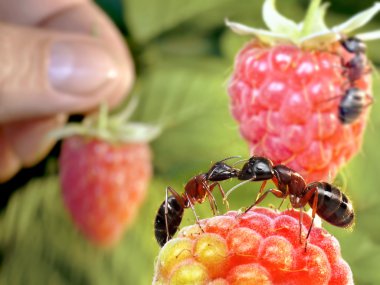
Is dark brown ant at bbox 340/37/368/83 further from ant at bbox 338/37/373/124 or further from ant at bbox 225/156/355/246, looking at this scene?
ant at bbox 225/156/355/246

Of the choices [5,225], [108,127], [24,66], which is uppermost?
[24,66]

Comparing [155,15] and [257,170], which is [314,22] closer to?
[257,170]

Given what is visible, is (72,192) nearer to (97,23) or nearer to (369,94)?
(97,23)

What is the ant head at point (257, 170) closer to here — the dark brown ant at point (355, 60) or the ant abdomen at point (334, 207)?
the ant abdomen at point (334, 207)

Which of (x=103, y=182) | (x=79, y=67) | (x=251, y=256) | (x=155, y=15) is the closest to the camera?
(x=251, y=256)

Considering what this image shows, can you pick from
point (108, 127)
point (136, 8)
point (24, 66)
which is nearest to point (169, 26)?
point (136, 8)

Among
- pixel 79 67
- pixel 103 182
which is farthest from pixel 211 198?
pixel 103 182

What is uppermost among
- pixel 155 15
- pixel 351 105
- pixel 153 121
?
pixel 351 105
